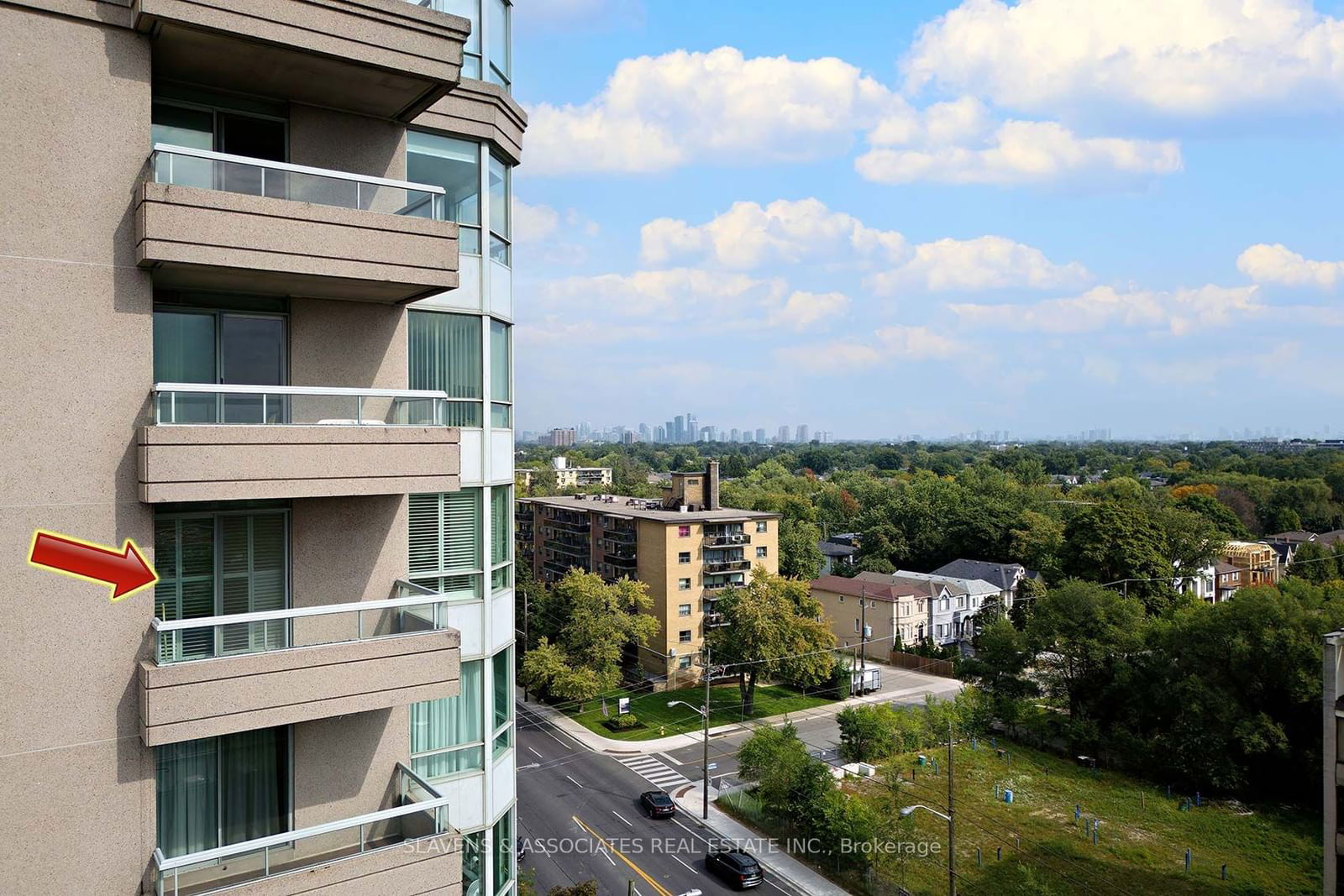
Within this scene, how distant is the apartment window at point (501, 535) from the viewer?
12.1 meters

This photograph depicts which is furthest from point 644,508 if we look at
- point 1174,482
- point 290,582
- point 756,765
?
point 1174,482

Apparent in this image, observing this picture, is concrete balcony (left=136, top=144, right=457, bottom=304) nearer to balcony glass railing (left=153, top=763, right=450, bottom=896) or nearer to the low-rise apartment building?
balcony glass railing (left=153, top=763, right=450, bottom=896)

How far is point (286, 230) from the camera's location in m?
9.25

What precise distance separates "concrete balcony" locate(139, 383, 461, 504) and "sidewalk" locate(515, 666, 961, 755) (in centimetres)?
3609

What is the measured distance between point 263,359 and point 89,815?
16.9 ft

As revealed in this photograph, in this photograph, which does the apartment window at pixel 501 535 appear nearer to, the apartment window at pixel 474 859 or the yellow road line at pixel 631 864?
the apartment window at pixel 474 859

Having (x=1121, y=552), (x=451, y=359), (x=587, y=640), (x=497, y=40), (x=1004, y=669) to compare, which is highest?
(x=497, y=40)

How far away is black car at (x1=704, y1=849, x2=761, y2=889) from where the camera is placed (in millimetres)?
31984

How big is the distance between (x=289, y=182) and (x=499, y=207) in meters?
3.32

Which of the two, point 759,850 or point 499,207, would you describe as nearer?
point 499,207

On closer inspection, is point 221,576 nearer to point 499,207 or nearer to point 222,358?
point 222,358

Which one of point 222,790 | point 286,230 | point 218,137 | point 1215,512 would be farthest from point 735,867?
point 1215,512

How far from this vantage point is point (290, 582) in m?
10.2

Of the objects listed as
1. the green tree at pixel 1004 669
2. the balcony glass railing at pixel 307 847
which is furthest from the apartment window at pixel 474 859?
the green tree at pixel 1004 669
